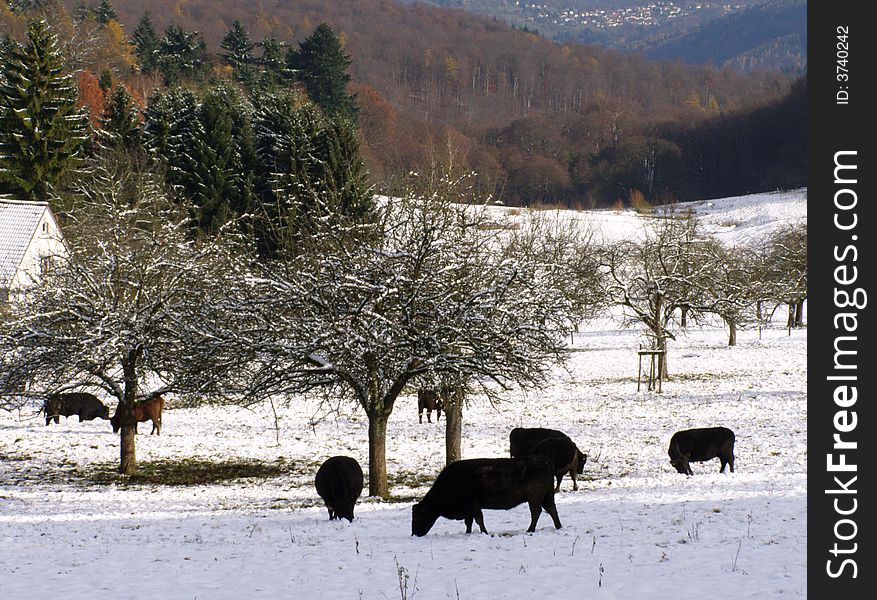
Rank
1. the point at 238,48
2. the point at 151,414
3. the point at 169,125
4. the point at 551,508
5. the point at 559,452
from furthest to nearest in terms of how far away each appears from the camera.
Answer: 1. the point at 238,48
2. the point at 169,125
3. the point at 151,414
4. the point at 559,452
5. the point at 551,508

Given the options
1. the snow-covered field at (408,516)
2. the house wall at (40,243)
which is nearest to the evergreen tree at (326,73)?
the house wall at (40,243)

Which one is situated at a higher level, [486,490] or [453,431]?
[486,490]

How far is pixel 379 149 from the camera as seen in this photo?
94.8 m

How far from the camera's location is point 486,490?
12.0 metres

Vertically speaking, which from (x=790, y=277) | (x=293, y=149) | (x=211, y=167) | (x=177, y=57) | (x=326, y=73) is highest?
(x=177, y=57)

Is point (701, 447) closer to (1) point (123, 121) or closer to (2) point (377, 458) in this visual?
(2) point (377, 458)

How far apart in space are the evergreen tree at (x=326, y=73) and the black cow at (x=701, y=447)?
6858 cm

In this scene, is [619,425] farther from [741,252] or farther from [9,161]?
[741,252]

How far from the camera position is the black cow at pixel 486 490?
11.9m

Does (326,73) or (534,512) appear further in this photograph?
(326,73)

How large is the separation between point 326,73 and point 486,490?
7663 centimetres

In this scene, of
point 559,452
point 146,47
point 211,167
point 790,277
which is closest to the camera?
point 559,452

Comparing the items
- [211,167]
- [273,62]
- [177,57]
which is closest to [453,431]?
[211,167]

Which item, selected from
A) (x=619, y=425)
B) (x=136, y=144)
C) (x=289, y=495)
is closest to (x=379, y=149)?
(x=136, y=144)
